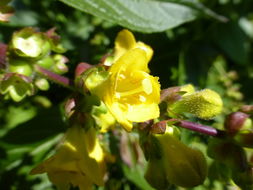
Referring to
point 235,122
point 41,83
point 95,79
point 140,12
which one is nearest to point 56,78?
point 41,83

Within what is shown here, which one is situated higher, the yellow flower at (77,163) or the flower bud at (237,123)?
the flower bud at (237,123)

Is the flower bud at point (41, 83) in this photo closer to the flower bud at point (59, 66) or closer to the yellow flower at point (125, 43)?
the flower bud at point (59, 66)

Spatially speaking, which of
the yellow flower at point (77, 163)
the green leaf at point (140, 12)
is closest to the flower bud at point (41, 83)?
the yellow flower at point (77, 163)

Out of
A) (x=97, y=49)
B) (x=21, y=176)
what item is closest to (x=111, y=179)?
(x=21, y=176)

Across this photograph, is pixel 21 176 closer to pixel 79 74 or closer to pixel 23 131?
pixel 23 131

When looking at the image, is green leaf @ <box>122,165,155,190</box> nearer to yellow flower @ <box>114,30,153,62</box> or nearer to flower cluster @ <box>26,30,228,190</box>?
flower cluster @ <box>26,30,228,190</box>
